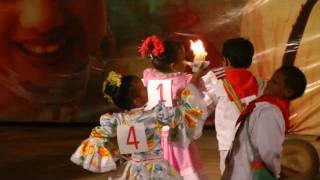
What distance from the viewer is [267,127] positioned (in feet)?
10.8

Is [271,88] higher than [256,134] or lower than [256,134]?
higher

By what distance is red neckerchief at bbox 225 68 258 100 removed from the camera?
434cm

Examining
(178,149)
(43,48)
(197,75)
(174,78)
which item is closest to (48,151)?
(43,48)

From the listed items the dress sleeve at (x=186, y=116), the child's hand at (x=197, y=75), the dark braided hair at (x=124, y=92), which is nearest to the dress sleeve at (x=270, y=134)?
the dress sleeve at (x=186, y=116)

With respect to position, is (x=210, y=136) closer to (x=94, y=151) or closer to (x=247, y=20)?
(x=247, y=20)

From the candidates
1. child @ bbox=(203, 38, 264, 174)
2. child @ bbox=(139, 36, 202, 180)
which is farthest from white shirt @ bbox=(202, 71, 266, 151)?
child @ bbox=(139, 36, 202, 180)

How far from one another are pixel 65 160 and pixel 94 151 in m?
4.04

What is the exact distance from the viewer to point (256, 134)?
11.0 feet

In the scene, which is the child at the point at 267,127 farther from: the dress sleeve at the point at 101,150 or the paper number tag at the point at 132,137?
the dress sleeve at the point at 101,150

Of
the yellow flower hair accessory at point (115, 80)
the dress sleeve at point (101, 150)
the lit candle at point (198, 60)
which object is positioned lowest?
the dress sleeve at point (101, 150)

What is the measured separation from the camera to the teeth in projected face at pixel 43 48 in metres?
9.03

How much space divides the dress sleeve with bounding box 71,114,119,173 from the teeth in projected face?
5443mm

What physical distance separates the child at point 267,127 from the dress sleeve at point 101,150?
72 centimetres

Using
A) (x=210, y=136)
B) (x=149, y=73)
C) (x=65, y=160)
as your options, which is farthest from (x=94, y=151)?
(x=210, y=136)
